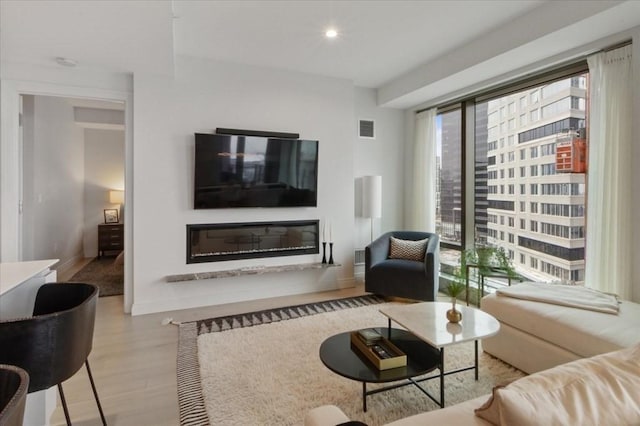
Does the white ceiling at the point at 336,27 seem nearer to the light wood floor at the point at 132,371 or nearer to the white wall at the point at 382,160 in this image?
the white wall at the point at 382,160

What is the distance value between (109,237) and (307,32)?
5.69 meters

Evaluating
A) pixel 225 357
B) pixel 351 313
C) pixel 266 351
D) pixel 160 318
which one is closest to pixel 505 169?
pixel 351 313

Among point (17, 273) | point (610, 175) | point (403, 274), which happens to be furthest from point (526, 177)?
point (17, 273)

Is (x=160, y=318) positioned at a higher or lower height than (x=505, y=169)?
lower

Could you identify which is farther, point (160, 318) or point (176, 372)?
point (160, 318)

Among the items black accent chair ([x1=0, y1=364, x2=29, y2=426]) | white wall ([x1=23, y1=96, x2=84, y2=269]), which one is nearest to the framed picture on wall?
white wall ([x1=23, y1=96, x2=84, y2=269])

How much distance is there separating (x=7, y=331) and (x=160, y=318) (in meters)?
2.37

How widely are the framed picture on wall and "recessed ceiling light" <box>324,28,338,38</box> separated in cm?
599

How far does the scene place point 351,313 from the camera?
375cm

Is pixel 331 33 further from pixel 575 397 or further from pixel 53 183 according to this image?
pixel 53 183

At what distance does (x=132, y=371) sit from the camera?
2.58 meters

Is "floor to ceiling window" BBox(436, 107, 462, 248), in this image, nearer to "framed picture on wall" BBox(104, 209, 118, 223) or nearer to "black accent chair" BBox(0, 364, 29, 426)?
"black accent chair" BBox(0, 364, 29, 426)

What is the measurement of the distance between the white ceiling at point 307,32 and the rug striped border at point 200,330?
2.60 m

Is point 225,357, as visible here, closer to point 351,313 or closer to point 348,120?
point 351,313
